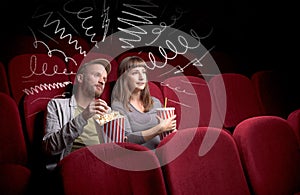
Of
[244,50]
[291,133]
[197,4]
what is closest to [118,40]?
[197,4]

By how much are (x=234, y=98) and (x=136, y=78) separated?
8.1 inches

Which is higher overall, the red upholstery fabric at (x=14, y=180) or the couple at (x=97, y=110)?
the couple at (x=97, y=110)

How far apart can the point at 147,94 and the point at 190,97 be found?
0.10 meters

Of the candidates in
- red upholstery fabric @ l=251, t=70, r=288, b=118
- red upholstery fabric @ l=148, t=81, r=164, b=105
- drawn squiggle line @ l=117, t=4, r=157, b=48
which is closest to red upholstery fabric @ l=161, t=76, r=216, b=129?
red upholstery fabric @ l=148, t=81, r=164, b=105

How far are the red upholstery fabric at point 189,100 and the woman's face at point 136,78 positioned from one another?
0.08 metres

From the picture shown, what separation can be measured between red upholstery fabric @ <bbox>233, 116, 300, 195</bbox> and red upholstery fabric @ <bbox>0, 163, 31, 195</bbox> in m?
0.25

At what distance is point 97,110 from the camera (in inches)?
15.5

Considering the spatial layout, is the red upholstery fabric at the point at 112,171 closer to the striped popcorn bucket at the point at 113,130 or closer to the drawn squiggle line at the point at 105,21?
the striped popcorn bucket at the point at 113,130

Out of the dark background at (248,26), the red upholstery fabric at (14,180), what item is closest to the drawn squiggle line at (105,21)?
the dark background at (248,26)

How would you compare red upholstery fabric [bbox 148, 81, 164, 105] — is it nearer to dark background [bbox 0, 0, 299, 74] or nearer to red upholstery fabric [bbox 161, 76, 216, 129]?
red upholstery fabric [bbox 161, 76, 216, 129]

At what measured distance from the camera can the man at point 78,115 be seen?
0.40 meters

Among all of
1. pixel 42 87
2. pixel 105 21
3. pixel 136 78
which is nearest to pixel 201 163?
pixel 136 78

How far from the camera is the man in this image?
404 millimetres

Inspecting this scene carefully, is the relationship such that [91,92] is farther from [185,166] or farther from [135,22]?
[135,22]
